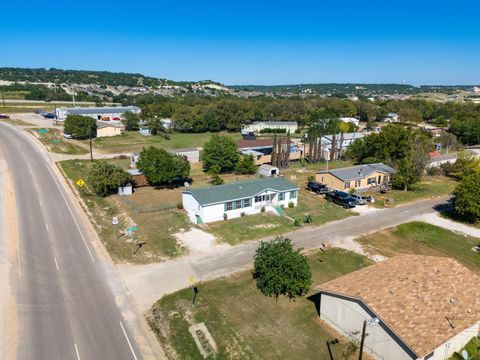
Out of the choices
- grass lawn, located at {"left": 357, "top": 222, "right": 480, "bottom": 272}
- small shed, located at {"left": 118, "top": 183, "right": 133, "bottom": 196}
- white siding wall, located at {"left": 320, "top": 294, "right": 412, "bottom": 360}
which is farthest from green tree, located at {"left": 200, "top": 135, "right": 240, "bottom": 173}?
white siding wall, located at {"left": 320, "top": 294, "right": 412, "bottom": 360}

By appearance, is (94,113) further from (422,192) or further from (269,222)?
(422,192)

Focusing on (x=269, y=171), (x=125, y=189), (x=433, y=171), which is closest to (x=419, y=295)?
(x=125, y=189)

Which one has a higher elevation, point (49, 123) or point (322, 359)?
point (49, 123)

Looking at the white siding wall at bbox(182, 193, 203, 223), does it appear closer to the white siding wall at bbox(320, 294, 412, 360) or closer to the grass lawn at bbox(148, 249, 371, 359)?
the grass lawn at bbox(148, 249, 371, 359)

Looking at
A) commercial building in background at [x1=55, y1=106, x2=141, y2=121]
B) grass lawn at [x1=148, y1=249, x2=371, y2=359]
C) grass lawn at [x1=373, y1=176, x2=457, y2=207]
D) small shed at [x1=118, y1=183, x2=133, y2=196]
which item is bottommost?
grass lawn at [x1=148, y1=249, x2=371, y2=359]

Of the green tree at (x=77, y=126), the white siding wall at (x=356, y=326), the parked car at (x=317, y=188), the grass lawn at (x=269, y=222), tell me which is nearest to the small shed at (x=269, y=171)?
the parked car at (x=317, y=188)

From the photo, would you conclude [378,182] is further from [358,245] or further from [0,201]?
[0,201]

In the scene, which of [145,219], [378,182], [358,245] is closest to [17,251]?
[145,219]
